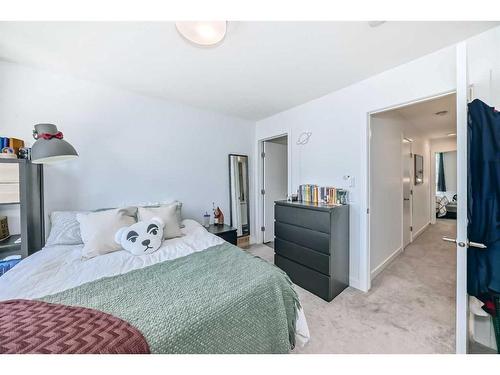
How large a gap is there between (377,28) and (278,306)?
1.97m

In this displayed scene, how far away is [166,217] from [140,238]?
0.38m

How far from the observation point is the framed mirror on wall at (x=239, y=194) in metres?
3.28

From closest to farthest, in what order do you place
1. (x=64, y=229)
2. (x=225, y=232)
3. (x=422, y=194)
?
(x=64, y=229), (x=225, y=232), (x=422, y=194)

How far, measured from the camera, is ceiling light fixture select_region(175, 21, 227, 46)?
3.87 ft

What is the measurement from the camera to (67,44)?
153 cm

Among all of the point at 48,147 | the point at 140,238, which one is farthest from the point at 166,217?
the point at 48,147

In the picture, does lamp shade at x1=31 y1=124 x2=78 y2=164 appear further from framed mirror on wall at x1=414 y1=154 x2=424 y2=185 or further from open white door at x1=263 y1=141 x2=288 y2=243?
framed mirror on wall at x1=414 y1=154 x2=424 y2=185

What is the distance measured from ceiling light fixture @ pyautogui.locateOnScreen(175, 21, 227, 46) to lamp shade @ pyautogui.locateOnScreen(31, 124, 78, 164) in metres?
1.22

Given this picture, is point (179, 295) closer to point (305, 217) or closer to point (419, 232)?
point (305, 217)

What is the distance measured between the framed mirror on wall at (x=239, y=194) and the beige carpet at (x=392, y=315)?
1466mm

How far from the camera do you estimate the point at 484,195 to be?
3.46ft

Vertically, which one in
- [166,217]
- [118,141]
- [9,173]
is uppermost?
[118,141]

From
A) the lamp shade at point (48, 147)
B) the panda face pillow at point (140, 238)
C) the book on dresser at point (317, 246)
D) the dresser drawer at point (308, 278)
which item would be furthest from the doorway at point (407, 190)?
the lamp shade at point (48, 147)
